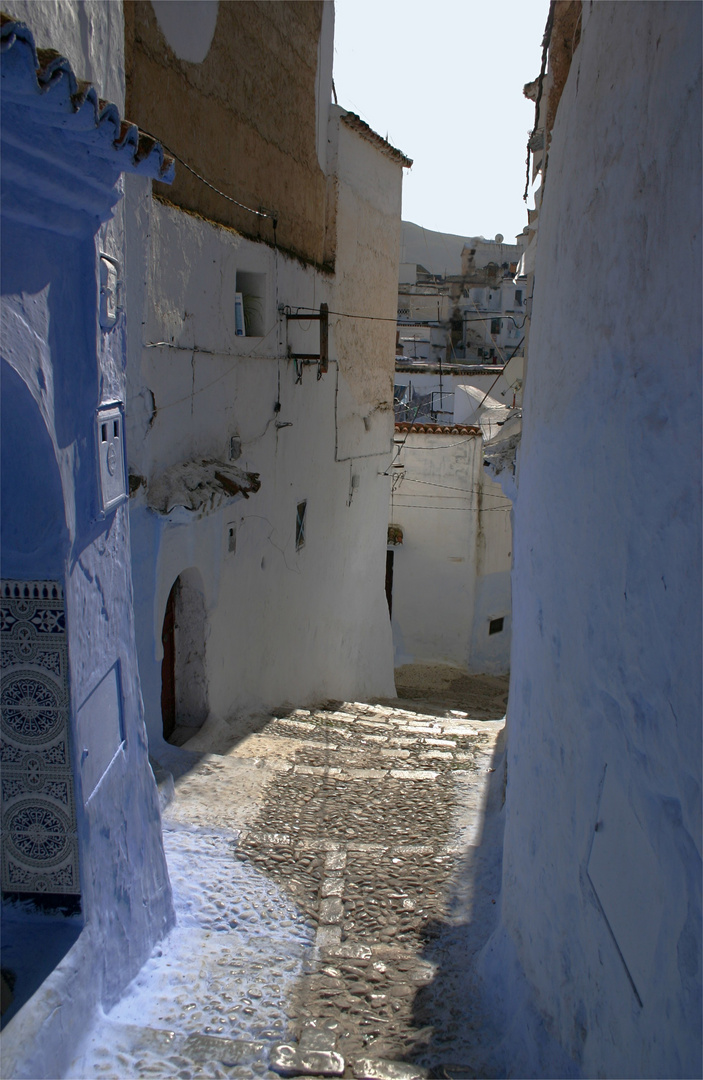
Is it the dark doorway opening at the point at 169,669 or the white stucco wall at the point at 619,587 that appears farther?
the dark doorway opening at the point at 169,669

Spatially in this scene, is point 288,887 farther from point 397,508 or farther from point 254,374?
point 397,508

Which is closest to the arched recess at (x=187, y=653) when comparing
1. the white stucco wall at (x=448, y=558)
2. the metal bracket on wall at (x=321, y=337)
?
the metal bracket on wall at (x=321, y=337)

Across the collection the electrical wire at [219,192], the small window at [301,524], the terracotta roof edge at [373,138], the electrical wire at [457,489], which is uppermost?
the terracotta roof edge at [373,138]

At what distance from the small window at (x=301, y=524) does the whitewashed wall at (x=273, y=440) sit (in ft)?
0.43

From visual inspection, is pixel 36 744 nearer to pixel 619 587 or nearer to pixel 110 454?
pixel 110 454

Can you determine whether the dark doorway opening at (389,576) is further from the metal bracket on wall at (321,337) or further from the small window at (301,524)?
the metal bracket on wall at (321,337)

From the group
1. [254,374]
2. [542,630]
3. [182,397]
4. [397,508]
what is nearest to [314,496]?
[254,374]

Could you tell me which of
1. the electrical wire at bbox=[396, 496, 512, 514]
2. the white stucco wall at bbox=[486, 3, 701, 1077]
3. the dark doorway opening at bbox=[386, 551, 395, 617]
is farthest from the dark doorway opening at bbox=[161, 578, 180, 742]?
the dark doorway opening at bbox=[386, 551, 395, 617]

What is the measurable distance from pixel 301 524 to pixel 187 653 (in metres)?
3.45

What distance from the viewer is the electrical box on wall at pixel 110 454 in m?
3.47

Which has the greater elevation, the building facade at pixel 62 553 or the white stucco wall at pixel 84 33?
the white stucco wall at pixel 84 33

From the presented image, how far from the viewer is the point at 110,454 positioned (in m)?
3.60

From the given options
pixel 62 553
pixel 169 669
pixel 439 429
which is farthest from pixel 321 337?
pixel 439 429

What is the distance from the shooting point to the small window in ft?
34.9
